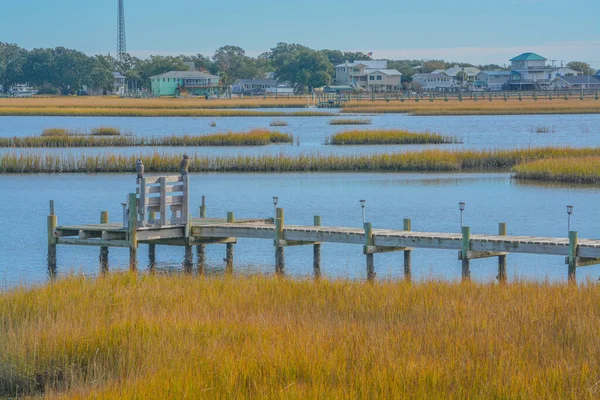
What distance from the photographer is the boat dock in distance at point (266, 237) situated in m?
20.9

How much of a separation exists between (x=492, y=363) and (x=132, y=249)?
1332cm

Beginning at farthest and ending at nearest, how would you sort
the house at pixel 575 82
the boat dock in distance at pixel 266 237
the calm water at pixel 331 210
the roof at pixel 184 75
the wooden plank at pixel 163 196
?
the roof at pixel 184 75 < the house at pixel 575 82 < the calm water at pixel 331 210 < the wooden plank at pixel 163 196 < the boat dock in distance at pixel 266 237

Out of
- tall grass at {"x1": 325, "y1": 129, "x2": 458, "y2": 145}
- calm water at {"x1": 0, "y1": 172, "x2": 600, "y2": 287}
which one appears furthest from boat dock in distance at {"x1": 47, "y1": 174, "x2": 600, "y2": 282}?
tall grass at {"x1": 325, "y1": 129, "x2": 458, "y2": 145}

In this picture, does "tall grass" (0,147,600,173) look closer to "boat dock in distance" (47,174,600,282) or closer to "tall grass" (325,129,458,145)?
"tall grass" (325,129,458,145)

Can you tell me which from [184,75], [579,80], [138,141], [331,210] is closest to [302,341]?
[331,210]

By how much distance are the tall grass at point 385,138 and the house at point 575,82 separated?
428ft

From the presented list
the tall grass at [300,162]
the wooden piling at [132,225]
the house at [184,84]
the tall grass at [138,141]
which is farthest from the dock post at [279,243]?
the house at [184,84]

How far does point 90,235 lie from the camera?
24562mm

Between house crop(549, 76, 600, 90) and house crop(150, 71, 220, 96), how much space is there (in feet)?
205

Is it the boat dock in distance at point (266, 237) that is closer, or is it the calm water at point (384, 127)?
the boat dock in distance at point (266, 237)

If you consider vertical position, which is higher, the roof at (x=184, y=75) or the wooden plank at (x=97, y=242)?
the roof at (x=184, y=75)

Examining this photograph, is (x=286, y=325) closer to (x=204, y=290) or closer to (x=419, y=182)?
(x=204, y=290)

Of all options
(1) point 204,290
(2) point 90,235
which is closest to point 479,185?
(2) point 90,235

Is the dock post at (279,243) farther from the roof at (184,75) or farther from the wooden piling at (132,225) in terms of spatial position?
the roof at (184,75)
